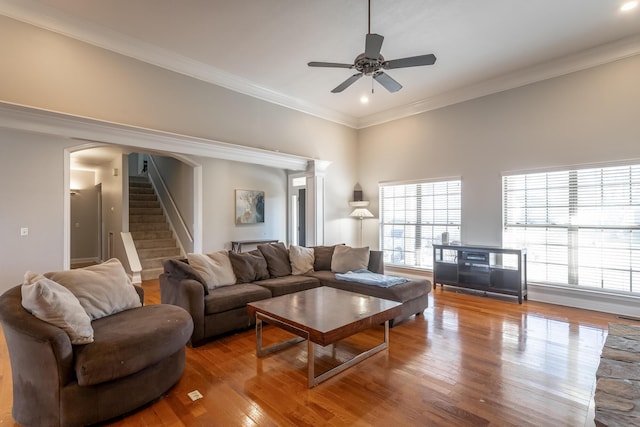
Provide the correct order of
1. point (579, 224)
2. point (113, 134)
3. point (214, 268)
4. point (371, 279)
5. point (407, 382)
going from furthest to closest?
point (579, 224)
point (371, 279)
point (113, 134)
point (214, 268)
point (407, 382)

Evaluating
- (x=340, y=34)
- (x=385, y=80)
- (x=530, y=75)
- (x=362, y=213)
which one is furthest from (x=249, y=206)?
(x=530, y=75)

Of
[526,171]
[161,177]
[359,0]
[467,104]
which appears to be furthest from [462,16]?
[161,177]

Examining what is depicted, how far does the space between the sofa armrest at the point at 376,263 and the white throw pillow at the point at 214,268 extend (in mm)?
2077

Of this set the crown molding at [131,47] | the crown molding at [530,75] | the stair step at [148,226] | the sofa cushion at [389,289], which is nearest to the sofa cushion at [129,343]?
the sofa cushion at [389,289]

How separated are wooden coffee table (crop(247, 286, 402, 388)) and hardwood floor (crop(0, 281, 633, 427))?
0.10 metres

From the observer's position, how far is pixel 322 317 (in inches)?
103

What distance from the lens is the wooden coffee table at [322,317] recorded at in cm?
235

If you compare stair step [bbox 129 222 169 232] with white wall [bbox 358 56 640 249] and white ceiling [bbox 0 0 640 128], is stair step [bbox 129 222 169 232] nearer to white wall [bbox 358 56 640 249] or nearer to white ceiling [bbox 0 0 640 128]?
white ceiling [bbox 0 0 640 128]

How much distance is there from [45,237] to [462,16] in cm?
571

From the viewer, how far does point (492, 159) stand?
5.22 metres

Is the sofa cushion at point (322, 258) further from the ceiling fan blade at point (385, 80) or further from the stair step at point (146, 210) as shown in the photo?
the stair step at point (146, 210)

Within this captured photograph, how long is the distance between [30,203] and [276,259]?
3.15 metres

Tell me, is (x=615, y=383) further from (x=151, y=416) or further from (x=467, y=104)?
(x=467, y=104)

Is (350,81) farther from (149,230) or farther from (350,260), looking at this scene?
(149,230)
